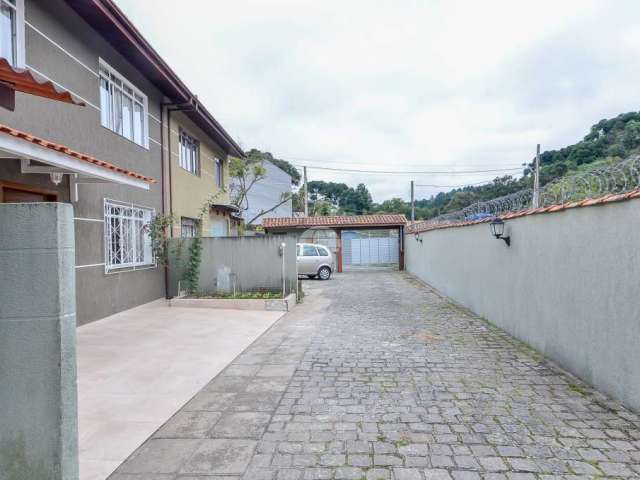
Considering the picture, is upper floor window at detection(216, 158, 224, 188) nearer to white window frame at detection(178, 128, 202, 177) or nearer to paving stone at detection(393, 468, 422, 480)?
white window frame at detection(178, 128, 202, 177)

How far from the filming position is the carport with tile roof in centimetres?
2095

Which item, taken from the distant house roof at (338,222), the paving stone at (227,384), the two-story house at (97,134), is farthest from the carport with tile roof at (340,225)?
the paving stone at (227,384)

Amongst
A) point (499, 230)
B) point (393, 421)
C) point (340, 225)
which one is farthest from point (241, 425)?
point (340, 225)

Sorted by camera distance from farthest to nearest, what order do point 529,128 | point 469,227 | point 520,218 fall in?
point 529,128 → point 469,227 → point 520,218

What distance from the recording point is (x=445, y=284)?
11648mm

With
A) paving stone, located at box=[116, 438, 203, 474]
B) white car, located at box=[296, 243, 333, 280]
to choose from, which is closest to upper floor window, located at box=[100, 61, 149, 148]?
paving stone, located at box=[116, 438, 203, 474]

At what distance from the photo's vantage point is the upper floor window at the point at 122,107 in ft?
26.9

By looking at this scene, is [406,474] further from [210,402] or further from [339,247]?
[339,247]

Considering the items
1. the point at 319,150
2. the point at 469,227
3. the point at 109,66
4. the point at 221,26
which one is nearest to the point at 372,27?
the point at 221,26

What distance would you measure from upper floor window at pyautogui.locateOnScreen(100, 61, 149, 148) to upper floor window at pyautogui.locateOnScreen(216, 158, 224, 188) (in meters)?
5.95

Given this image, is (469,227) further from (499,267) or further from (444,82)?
(444,82)

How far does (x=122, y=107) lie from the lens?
8.95m

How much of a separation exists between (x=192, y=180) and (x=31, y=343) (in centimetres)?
1107

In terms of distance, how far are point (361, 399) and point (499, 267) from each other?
427 centimetres
